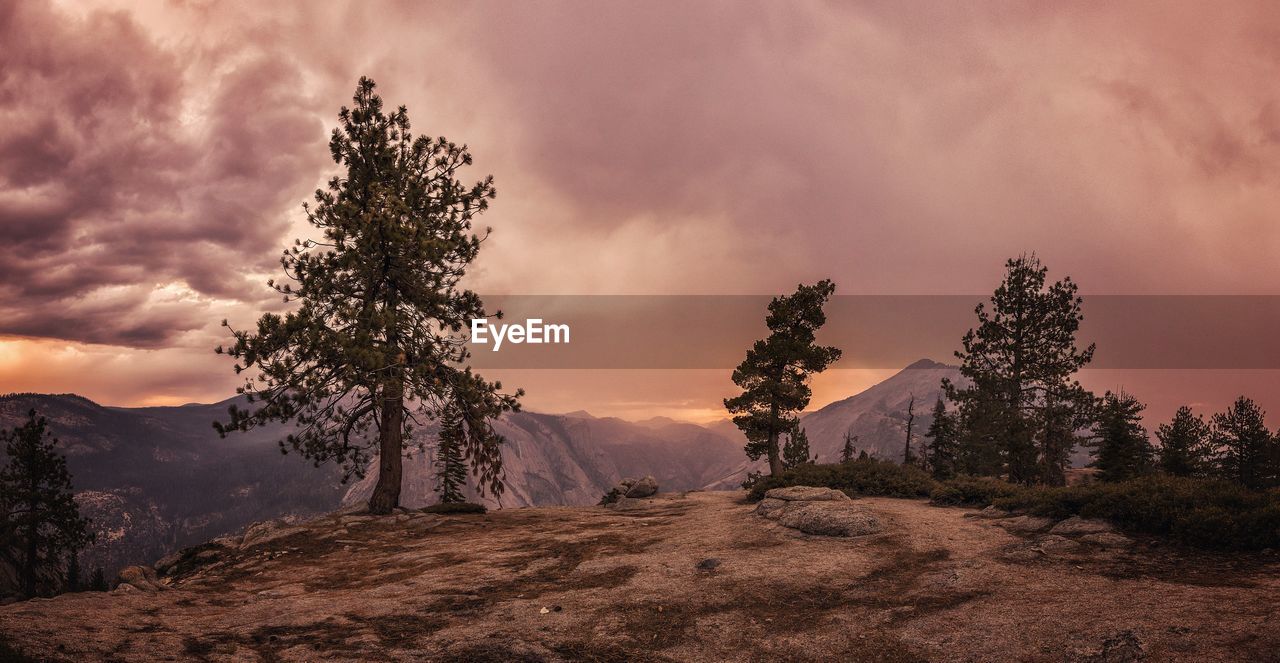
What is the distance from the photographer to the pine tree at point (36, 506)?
110 ft

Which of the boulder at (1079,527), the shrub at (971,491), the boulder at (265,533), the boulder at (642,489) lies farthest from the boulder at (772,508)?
the boulder at (265,533)

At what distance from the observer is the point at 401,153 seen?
22984 mm

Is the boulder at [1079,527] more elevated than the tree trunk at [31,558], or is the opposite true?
the boulder at [1079,527]

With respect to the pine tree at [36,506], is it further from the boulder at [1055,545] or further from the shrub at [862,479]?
the boulder at [1055,545]

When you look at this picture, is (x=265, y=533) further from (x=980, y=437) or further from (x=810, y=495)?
(x=980, y=437)

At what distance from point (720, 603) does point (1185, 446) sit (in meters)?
61.1

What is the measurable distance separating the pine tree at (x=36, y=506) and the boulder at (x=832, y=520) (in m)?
42.1

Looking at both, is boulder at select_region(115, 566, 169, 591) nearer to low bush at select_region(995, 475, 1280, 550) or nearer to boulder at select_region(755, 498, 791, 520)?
Result: boulder at select_region(755, 498, 791, 520)

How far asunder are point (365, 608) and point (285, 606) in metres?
1.60

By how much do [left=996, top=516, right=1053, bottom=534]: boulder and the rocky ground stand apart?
6 centimetres

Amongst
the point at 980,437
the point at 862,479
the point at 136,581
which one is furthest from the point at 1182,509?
the point at 980,437

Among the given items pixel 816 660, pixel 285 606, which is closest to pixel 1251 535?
pixel 816 660

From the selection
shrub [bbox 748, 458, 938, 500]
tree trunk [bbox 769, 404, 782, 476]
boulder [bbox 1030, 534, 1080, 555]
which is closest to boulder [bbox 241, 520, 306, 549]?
shrub [bbox 748, 458, 938, 500]

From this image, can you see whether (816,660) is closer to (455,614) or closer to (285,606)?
(455,614)
